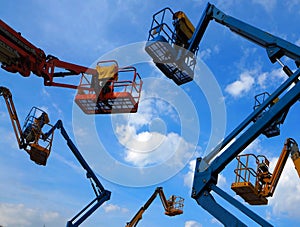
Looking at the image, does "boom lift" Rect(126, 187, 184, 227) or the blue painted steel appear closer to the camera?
the blue painted steel

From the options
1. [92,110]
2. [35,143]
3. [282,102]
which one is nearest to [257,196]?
[282,102]

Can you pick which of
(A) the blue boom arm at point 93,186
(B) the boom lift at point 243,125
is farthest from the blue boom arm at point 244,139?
(A) the blue boom arm at point 93,186

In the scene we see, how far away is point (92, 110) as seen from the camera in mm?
14258

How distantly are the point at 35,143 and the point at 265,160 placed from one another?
33.5 feet

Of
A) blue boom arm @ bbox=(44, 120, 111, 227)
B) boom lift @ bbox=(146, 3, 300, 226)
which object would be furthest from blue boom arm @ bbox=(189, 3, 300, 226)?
blue boom arm @ bbox=(44, 120, 111, 227)

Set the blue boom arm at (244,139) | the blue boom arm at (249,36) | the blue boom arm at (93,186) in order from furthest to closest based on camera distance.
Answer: the blue boom arm at (93,186) < the blue boom arm at (249,36) < the blue boom arm at (244,139)

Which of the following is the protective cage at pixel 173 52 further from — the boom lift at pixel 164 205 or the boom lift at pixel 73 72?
the boom lift at pixel 164 205

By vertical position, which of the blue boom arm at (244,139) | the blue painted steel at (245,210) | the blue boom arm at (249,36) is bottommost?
the blue painted steel at (245,210)

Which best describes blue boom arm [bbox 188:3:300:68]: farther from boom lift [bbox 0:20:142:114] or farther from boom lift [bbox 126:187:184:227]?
boom lift [bbox 126:187:184:227]

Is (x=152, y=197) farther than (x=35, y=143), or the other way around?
(x=152, y=197)

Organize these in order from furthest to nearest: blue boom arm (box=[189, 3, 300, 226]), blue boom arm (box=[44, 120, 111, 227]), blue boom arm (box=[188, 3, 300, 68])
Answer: blue boom arm (box=[44, 120, 111, 227])
blue boom arm (box=[188, 3, 300, 68])
blue boom arm (box=[189, 3, 300, 226])

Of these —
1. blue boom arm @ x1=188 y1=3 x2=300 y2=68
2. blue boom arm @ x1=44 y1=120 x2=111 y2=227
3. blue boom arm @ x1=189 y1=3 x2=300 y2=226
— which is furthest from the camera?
blue boom arm @ x1=44 y1=120 x2=111 y2=227

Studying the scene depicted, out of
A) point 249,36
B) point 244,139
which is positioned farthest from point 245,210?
point 249,36

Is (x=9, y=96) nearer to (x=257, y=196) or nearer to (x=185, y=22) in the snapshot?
(x=185, y=22)
